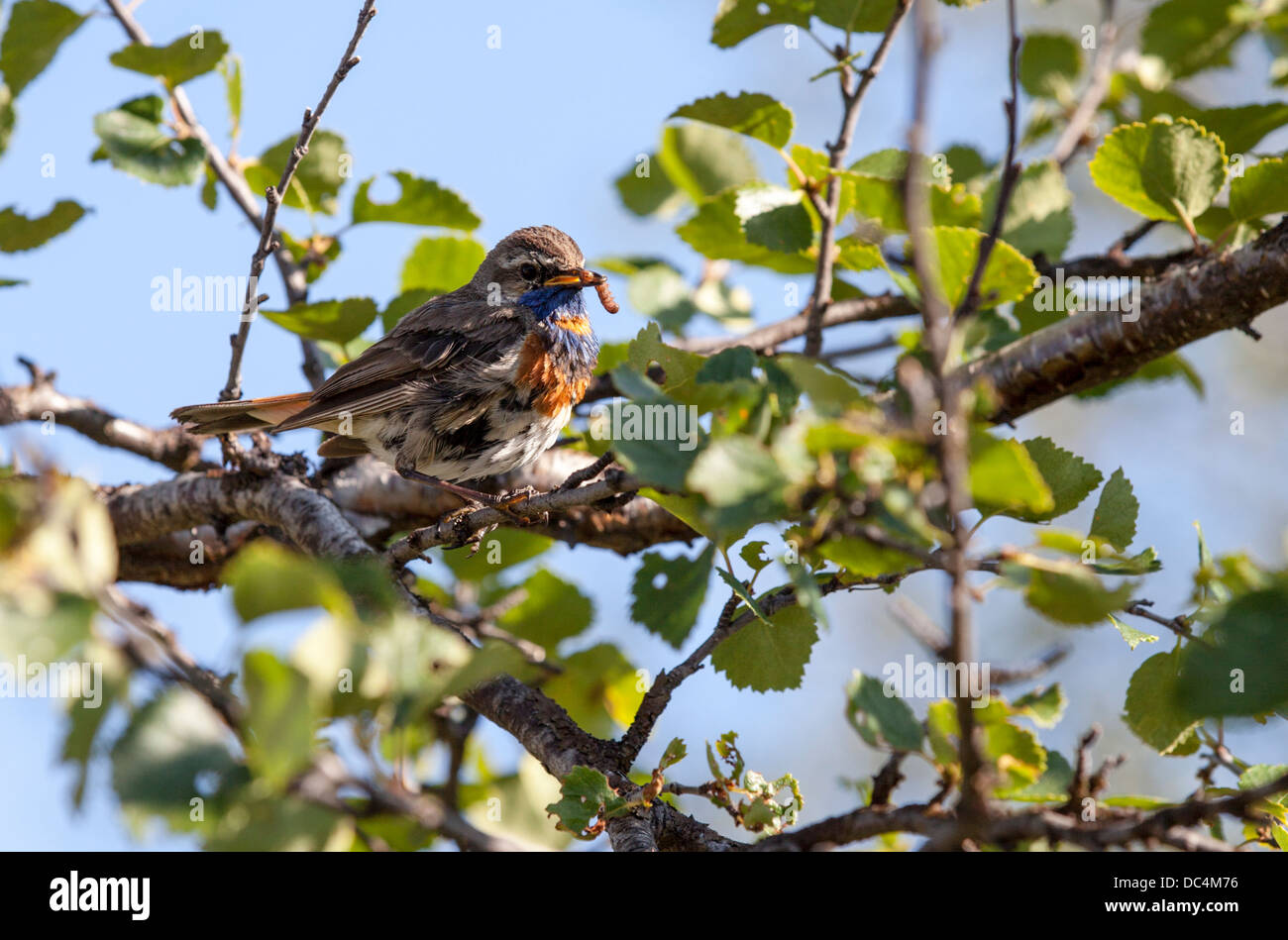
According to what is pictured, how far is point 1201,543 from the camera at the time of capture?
2383 mm

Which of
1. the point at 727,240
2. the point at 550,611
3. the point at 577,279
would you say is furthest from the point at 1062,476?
the point at 577,279

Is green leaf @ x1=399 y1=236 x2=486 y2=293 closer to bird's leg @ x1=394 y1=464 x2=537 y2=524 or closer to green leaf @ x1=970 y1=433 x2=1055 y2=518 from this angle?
bird's leg @ x1=394 y1=464 x2=537 y2=524

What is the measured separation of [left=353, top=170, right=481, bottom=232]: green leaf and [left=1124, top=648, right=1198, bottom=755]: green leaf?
11.1ft

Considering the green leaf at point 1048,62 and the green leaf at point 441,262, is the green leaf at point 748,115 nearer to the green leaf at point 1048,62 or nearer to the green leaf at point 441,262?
the green leaf at point 441,262

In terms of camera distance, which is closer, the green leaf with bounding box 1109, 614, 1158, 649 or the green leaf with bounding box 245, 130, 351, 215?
the green leaf with bounding box 1109, 614, 1158, 649

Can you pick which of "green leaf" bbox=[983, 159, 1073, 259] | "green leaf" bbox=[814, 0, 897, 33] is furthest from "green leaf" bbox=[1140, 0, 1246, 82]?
"green leaf" bbox=[814, 0, 897, 33]

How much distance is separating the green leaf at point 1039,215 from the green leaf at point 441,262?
2310 millimetres

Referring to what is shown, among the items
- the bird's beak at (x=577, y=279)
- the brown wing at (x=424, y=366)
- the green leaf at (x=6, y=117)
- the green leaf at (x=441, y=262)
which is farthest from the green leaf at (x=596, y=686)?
the green leaf at (x=6, y=117)

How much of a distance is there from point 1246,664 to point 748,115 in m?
3.20

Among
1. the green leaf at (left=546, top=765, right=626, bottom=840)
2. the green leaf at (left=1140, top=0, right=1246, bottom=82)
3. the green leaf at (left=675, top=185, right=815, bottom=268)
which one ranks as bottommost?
the green leaf at (left=546, top=765, right=626, bottom=840)

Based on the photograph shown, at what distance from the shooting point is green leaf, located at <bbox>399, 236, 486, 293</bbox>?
4938mm

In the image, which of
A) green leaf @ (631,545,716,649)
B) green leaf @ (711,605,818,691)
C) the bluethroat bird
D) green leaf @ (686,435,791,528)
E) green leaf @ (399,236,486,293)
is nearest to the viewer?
green leaf @ (686,435,791,528)

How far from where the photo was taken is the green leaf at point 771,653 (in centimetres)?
286

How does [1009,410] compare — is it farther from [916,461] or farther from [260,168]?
[260,168]
